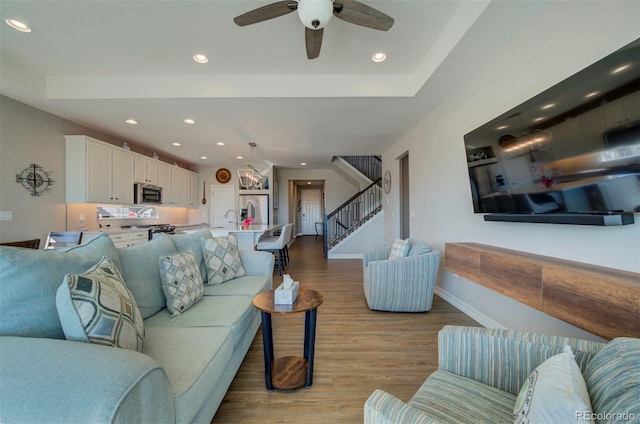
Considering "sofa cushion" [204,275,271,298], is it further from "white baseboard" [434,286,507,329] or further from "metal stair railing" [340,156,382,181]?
"metal stair railing" [340,156,382,181]

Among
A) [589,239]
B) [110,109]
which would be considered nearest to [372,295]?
[589,239]

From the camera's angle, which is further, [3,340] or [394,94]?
[394,94]

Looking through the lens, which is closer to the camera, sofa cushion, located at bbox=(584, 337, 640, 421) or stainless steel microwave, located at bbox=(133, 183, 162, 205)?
sofa cushion, located at bbox=(584, 337, 640, 421)

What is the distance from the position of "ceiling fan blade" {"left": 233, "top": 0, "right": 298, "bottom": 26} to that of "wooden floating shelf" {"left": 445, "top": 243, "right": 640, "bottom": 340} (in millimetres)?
2369

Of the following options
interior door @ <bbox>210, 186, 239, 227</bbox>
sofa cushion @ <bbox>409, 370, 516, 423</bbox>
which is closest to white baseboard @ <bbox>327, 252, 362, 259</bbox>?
interior door @ <bbox>210, 186, 239, 227</bbox>

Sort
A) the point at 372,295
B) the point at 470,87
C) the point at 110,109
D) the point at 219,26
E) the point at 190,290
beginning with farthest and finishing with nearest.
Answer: the point at 110,109 → the point at 372,295 → the point at 470,87 → the point at 219,26 → the point at 190,290

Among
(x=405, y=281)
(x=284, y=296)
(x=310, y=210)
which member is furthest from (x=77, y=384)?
(x=310, y=210)

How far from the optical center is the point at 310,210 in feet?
40.8

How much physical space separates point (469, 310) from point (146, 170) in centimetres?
628

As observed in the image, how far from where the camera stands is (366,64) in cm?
292

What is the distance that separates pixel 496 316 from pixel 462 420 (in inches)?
78.2

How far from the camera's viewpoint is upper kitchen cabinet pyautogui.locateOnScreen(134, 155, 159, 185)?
5.11 metres

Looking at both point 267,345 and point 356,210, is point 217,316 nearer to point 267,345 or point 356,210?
point 267,345

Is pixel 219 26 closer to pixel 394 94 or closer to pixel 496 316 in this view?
pixel 394 94
